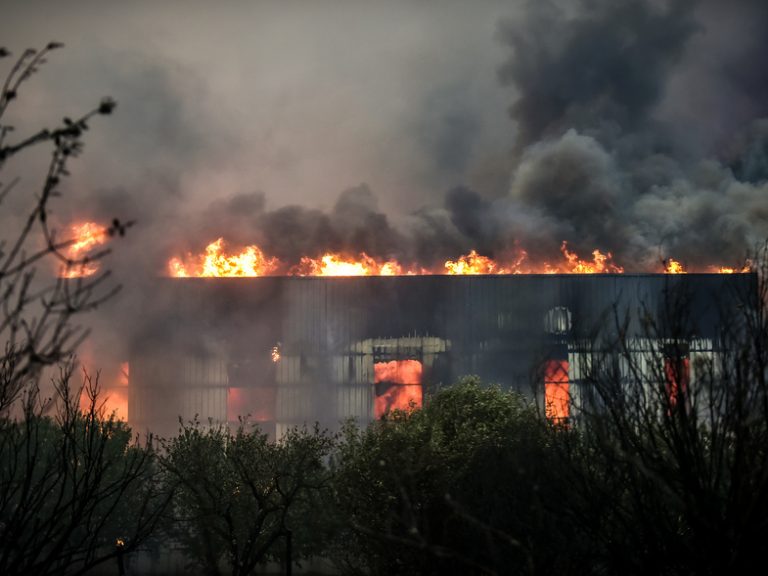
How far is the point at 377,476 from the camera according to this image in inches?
1194

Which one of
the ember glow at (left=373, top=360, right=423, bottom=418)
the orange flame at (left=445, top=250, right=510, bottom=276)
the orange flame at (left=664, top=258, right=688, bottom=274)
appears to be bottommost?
the ember glow at (left=373, top=360, right=423, bottom=418)

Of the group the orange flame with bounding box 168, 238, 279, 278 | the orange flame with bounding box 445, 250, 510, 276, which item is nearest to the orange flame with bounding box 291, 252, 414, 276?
the orange flame with bounding box 168, 238, 279, 278

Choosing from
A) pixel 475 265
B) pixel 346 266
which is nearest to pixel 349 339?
pixel 346 266

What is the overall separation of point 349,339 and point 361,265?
54.4 ft

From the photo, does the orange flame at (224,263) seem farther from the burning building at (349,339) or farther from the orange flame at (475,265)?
the orange flame at (475,265)

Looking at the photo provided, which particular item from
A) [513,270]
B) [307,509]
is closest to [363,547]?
[307,509]

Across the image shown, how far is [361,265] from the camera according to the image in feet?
228

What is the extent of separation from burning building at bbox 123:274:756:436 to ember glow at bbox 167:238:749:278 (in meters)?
9.19

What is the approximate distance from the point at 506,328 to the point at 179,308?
21.0m

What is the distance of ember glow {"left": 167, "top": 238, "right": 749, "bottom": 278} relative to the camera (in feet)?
217

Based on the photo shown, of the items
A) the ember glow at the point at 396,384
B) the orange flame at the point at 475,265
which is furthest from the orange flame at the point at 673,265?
the ember glow at the point at 396,384

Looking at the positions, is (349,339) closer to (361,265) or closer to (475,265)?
(361,265)

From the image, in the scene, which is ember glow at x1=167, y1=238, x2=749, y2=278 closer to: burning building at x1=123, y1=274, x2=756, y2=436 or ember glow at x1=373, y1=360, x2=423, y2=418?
burning building at x1=123, y1=274, x2=756, y2=436

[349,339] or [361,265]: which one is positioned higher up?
[361,265]
